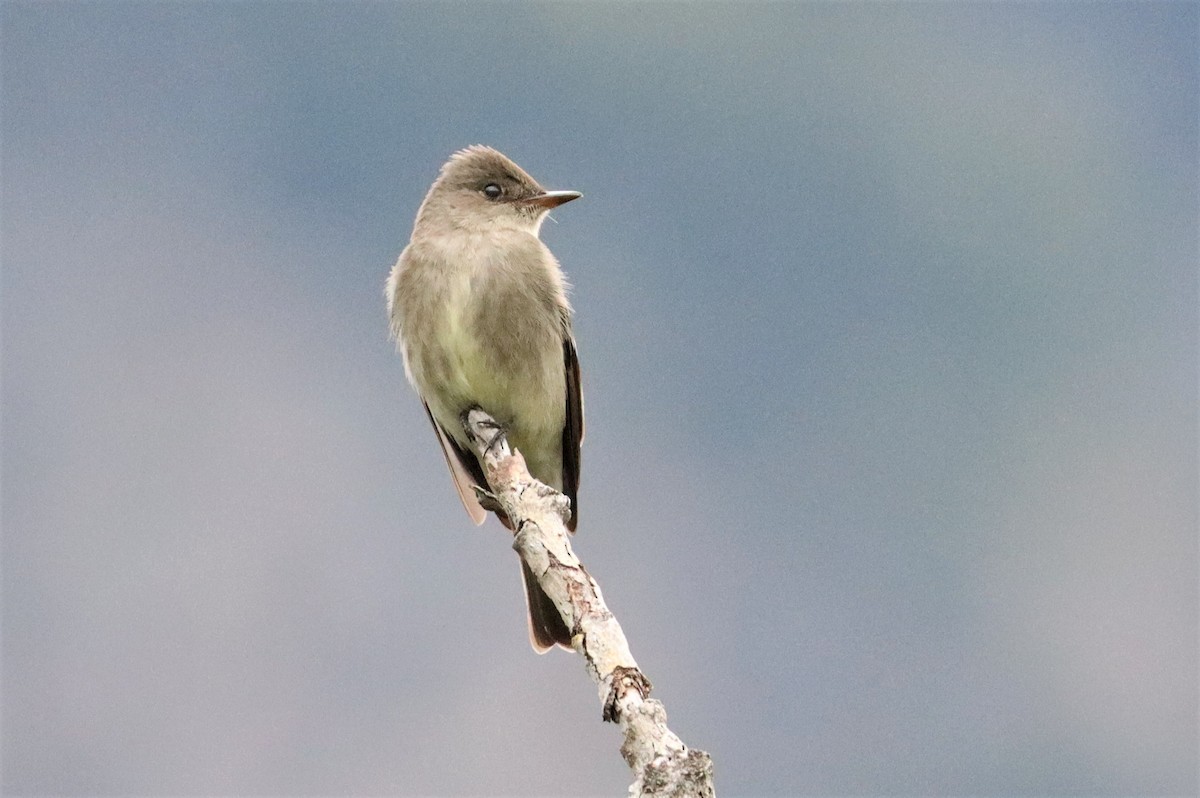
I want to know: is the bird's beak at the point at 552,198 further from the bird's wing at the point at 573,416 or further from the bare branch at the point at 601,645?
the bare branch at the point at 601,645

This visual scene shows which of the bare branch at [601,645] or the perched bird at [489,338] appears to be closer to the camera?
the bare branch at [601,645]

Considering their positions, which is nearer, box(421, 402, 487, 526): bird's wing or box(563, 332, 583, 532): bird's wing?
box(421, 402, 487, 526): bird's wing

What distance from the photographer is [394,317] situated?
699cm

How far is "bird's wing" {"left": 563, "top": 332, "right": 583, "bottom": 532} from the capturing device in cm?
700

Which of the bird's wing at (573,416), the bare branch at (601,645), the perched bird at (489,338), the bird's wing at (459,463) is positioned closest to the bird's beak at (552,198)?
the perched bird at (489,338)

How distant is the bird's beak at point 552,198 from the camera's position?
291 inches

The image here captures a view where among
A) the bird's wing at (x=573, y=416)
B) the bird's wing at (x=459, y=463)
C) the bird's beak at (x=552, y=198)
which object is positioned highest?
the bird's beak at (x=552, y=198)

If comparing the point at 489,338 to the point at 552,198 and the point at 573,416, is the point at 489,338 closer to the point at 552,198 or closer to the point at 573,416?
the point at 573,416

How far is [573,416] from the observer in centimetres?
700

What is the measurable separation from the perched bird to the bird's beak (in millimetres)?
27

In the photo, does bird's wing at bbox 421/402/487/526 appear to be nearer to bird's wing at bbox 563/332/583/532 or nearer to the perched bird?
the perched bird

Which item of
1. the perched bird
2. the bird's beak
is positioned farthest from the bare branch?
the bird's beak

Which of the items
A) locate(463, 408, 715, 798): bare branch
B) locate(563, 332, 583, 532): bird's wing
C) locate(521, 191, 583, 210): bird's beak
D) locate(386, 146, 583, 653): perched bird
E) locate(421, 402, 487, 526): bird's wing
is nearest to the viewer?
locate(463, 408, 715, 798): bare branch

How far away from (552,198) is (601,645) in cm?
438
